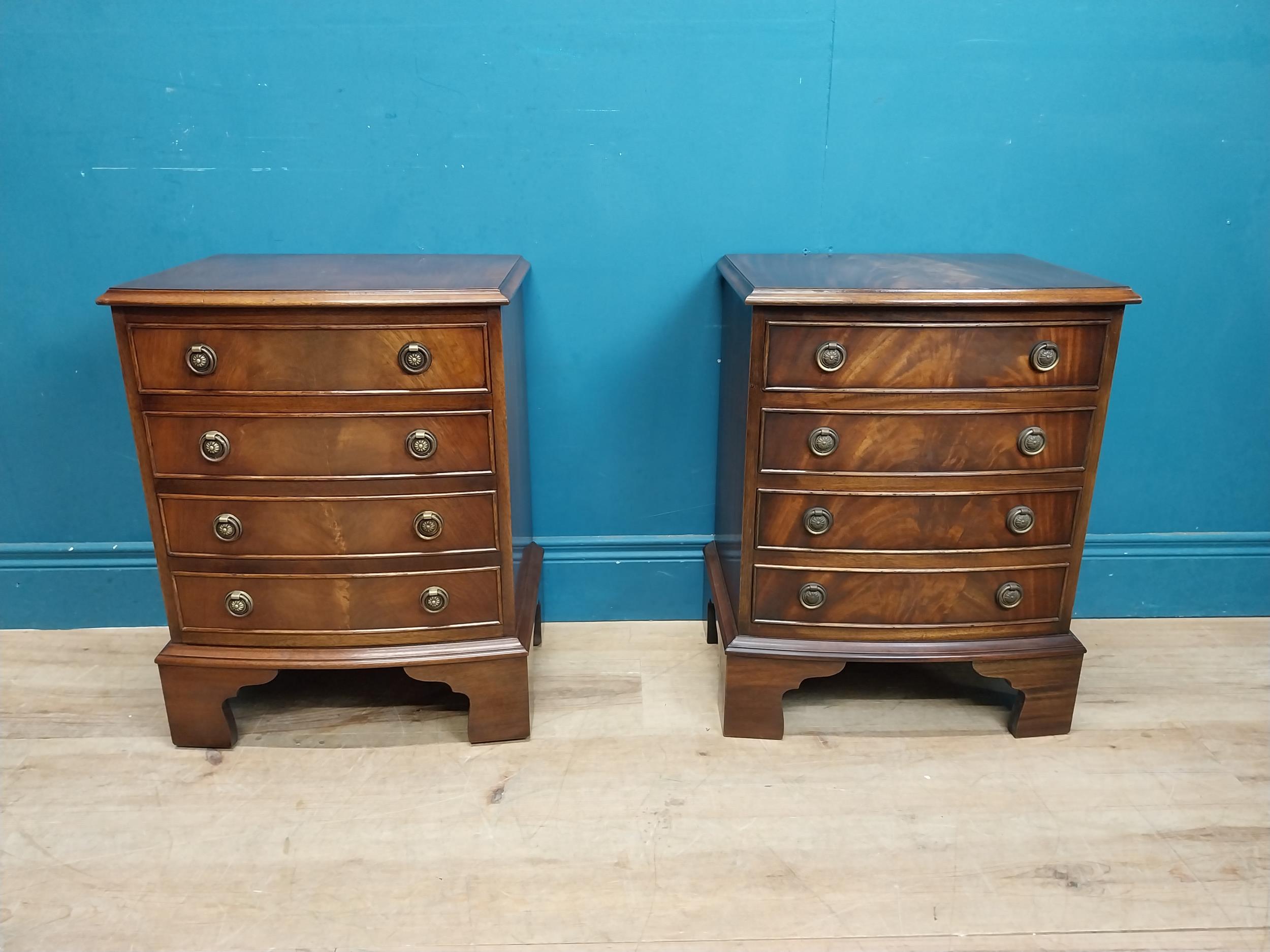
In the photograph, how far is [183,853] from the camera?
152 cm

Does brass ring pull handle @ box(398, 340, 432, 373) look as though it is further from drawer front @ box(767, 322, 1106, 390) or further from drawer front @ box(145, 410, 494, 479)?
drawer front @ box(767, 322, 1106, 390)

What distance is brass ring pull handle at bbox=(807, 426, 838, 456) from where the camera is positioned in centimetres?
166

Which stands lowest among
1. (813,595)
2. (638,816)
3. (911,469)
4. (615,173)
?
(638,816)

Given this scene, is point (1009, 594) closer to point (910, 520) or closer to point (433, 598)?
point (910, 520)

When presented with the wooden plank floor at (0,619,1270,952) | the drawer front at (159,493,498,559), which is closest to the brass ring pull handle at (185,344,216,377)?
the drawer front at (159,493,498,559)

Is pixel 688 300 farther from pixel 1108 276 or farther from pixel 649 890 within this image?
pixel 649 890

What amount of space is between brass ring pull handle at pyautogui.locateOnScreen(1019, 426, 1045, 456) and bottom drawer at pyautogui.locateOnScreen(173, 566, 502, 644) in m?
1.02

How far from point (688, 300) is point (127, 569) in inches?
59.4

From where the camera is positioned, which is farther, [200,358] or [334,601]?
[334,601]

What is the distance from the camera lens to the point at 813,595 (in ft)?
5.77

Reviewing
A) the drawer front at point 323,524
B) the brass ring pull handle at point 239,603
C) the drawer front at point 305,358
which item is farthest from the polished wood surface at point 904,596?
the brass ring pull handle at point 239,603

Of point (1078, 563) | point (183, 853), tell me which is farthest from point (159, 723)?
point (1078, 563)

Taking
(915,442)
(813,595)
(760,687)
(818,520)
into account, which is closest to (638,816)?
(760,687)

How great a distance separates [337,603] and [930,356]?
1.20m
